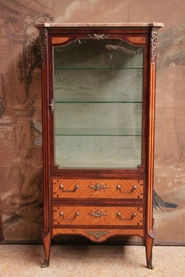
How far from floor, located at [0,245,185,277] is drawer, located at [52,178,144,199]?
0.50 m

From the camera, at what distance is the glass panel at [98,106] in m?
1.94

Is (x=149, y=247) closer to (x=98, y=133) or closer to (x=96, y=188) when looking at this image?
(x=96, y=188)

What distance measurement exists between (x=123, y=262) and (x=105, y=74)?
4.24ft

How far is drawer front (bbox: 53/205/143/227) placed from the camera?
197 centimetres

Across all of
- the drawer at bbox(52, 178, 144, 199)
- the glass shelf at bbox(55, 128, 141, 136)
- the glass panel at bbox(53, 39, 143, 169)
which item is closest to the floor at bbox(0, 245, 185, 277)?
the drawer at bbox(52, 178, 144, 199)

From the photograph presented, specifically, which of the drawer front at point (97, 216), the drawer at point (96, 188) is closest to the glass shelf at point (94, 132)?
the drawer at point (96, 188)

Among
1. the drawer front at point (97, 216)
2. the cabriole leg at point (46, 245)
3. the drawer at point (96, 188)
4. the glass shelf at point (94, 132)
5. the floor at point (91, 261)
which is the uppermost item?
the glass shelf at point (94, 132)

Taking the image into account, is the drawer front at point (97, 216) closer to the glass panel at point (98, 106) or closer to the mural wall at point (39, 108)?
the glass panel at point (98, 106)

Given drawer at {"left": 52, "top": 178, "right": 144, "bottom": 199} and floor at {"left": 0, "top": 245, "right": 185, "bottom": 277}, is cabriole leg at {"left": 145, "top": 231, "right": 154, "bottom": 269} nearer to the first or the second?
floor at {"left": 0, "top": 245, "right": 185, "bottom": 277}

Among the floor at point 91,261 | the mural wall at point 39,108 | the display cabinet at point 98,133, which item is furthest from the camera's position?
the mural wall at point 39,108

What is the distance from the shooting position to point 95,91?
6.70 ft

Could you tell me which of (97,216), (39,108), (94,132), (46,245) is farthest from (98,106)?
(46,245)

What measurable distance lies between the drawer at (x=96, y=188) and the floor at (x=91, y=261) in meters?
0.50

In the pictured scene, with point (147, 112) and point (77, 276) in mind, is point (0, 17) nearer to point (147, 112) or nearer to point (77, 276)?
point (147, 112)
